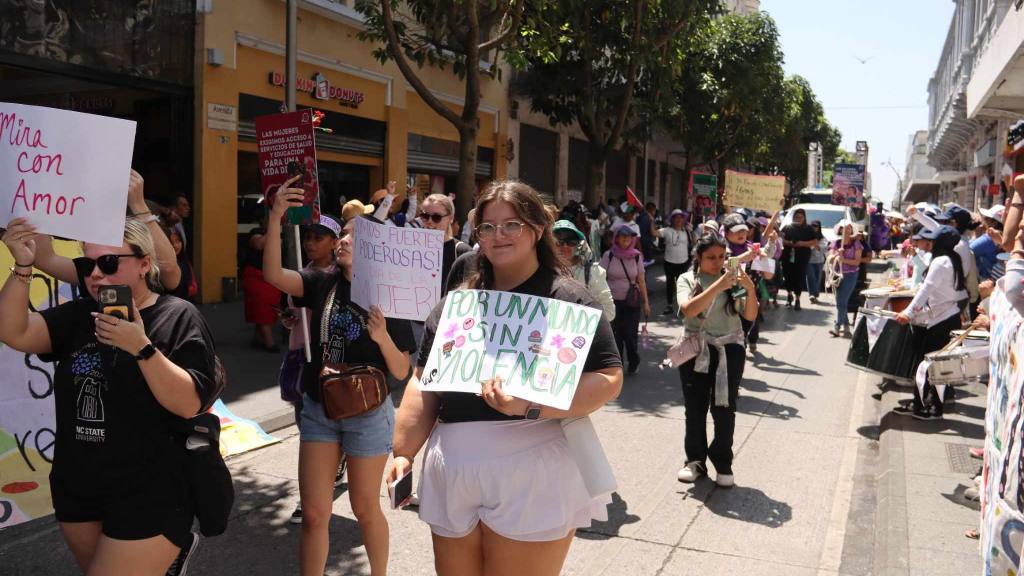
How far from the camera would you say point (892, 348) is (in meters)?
8.34

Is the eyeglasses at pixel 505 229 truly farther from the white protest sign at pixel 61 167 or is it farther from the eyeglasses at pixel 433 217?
the eyeglasses at pixel 433 217

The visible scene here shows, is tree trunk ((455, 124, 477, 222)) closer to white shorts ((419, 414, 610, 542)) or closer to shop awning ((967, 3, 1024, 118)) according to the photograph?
shop awning ((967, 3, 1024, 118))

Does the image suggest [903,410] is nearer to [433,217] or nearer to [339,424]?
[433,217]

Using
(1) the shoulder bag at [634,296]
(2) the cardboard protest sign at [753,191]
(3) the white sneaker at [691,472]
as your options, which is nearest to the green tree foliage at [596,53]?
(2) the cardboard protest sign at [753,191]

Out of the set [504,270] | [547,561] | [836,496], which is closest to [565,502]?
[547,561]

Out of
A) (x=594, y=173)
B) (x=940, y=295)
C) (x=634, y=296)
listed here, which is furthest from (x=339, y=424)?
(x=594, y=173)

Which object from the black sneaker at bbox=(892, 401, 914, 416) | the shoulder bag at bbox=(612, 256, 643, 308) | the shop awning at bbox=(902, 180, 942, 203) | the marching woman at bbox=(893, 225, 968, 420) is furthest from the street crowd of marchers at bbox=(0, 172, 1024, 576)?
the shop awning at bbox=(902, 180, 942, 203)

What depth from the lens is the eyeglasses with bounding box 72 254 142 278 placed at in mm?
2988

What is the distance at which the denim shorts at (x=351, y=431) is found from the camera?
3.98 meters

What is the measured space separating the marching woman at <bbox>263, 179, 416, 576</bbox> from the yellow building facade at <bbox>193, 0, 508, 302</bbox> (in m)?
10.3

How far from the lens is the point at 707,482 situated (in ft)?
20.6

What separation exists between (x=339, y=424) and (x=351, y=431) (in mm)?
67

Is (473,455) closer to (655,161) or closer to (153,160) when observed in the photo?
(153,160)

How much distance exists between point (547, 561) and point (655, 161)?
37.3m
